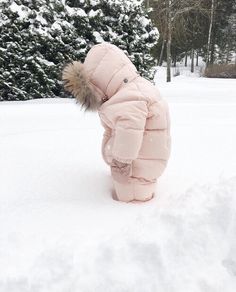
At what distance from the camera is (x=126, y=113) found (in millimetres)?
2217

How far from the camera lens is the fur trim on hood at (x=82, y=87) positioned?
7.72 feet

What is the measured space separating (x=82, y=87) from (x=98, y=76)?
0.38ft

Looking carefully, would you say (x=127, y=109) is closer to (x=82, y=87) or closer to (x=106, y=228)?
(x=82, y=87)

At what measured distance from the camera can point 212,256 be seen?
186 centimetres

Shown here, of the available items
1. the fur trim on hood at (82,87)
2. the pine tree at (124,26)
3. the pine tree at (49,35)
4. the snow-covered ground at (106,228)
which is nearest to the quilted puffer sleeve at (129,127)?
Answer: the fur trim on hood at (82,87)

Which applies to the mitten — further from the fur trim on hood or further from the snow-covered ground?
the fur trim on hood

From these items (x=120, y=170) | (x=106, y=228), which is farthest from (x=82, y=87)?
(x=106, y=228)

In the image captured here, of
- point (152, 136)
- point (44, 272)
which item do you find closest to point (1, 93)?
point (152, 136)

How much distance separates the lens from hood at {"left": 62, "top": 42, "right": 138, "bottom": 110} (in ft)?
7.72

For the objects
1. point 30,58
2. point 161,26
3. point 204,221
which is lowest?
point 161,26

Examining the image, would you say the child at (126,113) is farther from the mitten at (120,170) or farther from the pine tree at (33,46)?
the pine tree at (33,46)

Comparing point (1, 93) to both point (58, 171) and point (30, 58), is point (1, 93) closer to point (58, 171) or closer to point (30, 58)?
point (30, 58)

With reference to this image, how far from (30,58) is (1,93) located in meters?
0.86

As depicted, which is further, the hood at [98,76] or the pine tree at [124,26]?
the pine tree at [124,26]
